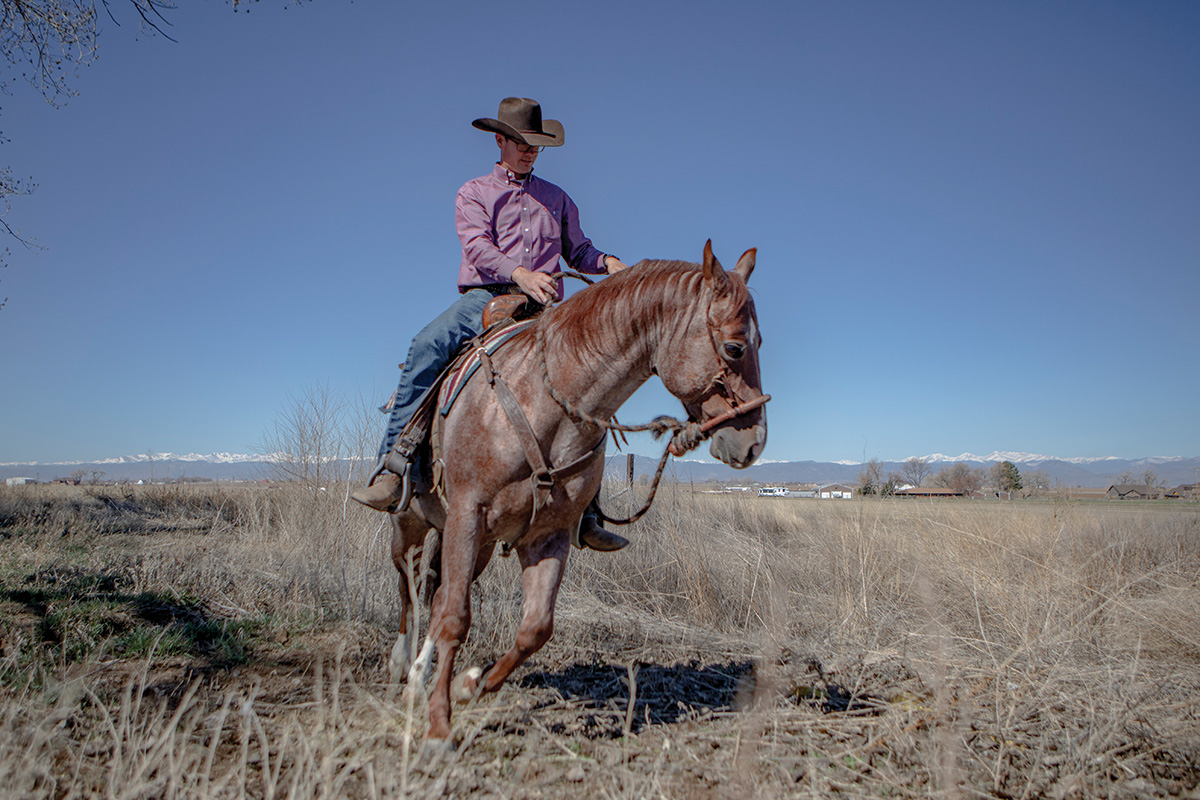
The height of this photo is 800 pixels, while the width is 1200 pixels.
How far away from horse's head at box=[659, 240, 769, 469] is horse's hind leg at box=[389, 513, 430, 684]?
2264mm

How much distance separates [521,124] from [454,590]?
9.09ft

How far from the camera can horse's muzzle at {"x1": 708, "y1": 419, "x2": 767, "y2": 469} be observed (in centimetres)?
261

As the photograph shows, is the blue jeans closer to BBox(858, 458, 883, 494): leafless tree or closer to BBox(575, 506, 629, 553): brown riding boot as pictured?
BBox(575, 506, 629, 553): brown riding boot

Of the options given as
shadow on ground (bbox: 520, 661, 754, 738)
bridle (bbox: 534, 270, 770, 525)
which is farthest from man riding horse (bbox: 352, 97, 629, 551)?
shadow on ground (bbox: 520, 661, 754, 738)

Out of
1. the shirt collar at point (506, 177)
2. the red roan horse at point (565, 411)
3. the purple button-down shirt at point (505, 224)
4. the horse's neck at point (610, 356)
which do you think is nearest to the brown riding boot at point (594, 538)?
the red roan horse at point (565, 411)

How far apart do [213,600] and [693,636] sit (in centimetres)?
428

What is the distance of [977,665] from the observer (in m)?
4.34

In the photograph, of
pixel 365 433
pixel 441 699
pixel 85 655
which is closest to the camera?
pixel 441 699

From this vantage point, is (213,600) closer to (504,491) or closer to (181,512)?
(504,491)

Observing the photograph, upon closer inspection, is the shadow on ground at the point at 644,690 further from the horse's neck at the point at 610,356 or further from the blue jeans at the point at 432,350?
the blue jeans at the point at 432,350

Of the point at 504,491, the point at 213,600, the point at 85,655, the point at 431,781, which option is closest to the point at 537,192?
the point at 504,491

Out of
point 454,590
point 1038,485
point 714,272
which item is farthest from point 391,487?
point 1038,485

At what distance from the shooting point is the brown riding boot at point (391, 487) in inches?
138

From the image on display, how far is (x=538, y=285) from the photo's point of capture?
11.5 feet
